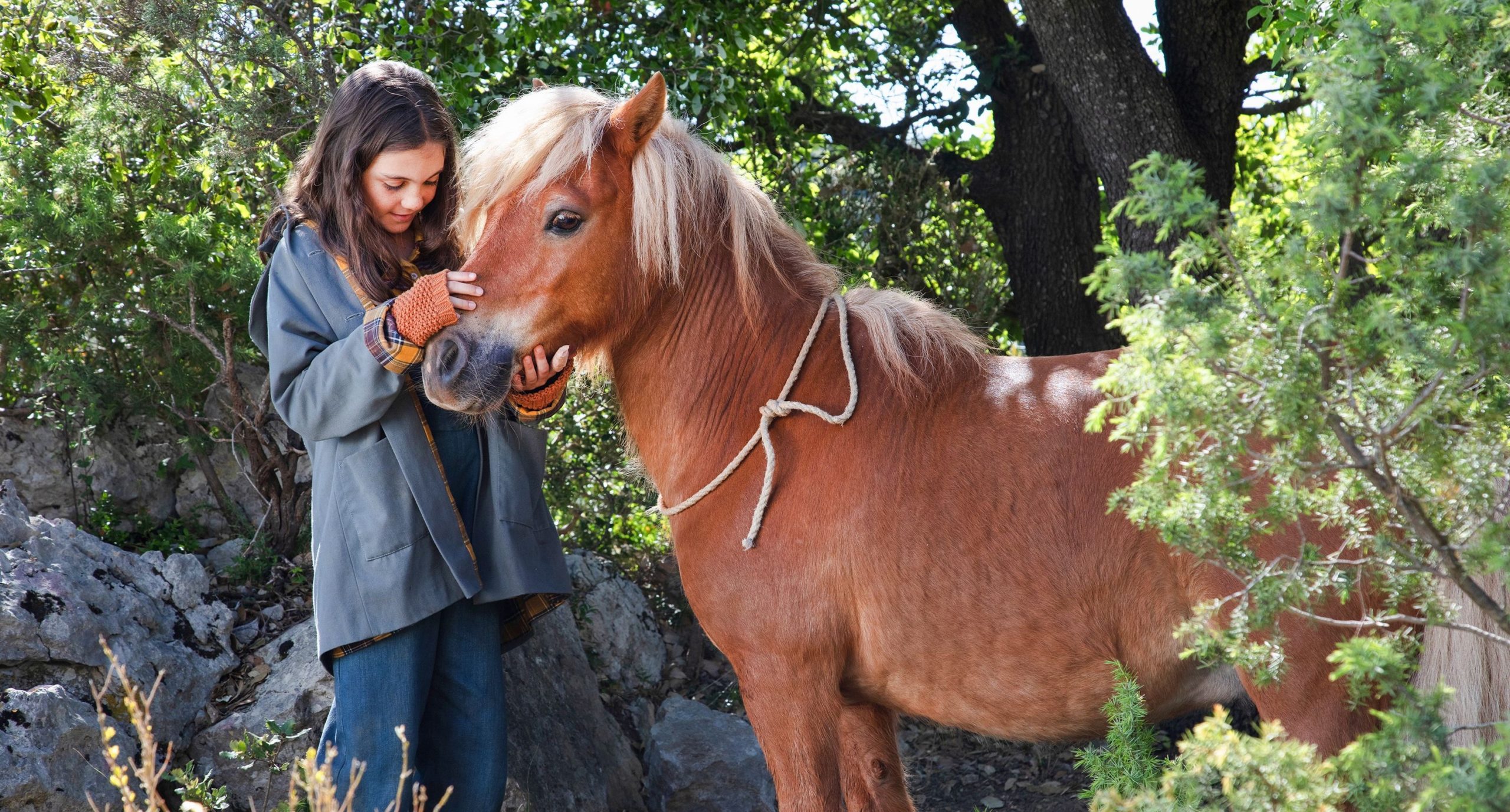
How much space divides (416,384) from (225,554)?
2.30 meters

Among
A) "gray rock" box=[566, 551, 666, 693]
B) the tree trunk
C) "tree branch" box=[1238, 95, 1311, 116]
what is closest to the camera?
"gray rock" box=[566, 551, 666, 693]

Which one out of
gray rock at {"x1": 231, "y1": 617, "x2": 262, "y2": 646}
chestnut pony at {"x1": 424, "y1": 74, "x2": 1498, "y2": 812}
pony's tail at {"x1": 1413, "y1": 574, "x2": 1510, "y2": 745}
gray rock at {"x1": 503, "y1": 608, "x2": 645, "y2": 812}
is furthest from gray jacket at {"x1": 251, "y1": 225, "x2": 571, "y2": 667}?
pony's tail at {"x1": 1413, "y1": 574, "x2": 1510, "y2": 745}

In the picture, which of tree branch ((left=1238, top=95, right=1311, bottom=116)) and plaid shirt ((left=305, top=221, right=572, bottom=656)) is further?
tree branch ((left=1238, top=95, right=1311, bottom=116))

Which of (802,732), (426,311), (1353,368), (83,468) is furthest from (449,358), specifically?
(83,468)

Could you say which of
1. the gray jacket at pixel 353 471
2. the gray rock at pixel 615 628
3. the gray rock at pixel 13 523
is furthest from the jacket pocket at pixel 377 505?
the gray rock at pixel 615 628

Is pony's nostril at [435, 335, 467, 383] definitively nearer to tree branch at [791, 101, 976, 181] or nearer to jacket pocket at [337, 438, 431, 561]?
jacket pocket at [337, 438, 431, 561]

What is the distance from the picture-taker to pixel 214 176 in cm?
402

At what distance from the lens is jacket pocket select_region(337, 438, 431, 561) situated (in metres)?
2.40

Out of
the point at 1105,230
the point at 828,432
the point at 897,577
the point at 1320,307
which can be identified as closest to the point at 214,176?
the point at 828,432

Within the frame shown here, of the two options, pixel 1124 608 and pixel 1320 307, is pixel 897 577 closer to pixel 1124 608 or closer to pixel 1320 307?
pixel 1124 608

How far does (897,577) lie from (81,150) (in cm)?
349

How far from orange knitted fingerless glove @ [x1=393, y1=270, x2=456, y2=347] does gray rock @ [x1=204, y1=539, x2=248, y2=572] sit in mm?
2476

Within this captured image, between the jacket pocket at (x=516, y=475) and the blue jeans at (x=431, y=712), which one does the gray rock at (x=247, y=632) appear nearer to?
the blue jeans at (x=431, y=712)

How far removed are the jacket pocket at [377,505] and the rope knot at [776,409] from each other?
80 centimetres
